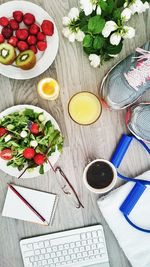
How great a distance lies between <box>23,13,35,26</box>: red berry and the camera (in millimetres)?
977

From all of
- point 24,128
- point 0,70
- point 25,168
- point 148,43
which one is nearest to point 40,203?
point 25,168

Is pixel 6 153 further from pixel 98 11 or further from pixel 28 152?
pixel 98 11

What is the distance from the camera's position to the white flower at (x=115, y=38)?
0.92m

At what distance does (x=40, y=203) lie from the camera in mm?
1022

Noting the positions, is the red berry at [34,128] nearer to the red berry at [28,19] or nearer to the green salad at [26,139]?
the green salad at [26,139]

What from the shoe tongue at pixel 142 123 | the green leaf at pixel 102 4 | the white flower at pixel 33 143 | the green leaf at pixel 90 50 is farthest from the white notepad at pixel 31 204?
the green leaf at pixel 102 4

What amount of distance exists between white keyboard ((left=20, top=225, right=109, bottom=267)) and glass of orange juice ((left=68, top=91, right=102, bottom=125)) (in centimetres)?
28

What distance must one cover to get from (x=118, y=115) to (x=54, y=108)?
0.55 ft

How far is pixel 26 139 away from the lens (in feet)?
3.14

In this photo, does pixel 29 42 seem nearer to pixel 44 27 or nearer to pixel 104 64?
pixel 44 27

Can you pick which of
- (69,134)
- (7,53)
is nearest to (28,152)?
(69,134)

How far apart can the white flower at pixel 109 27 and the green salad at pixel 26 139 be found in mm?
249

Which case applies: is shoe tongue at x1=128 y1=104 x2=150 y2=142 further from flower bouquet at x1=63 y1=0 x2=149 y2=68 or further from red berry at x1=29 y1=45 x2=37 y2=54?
red berry at x1=29 y1=45 x2=37 y2=54

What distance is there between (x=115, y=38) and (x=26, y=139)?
315mm
